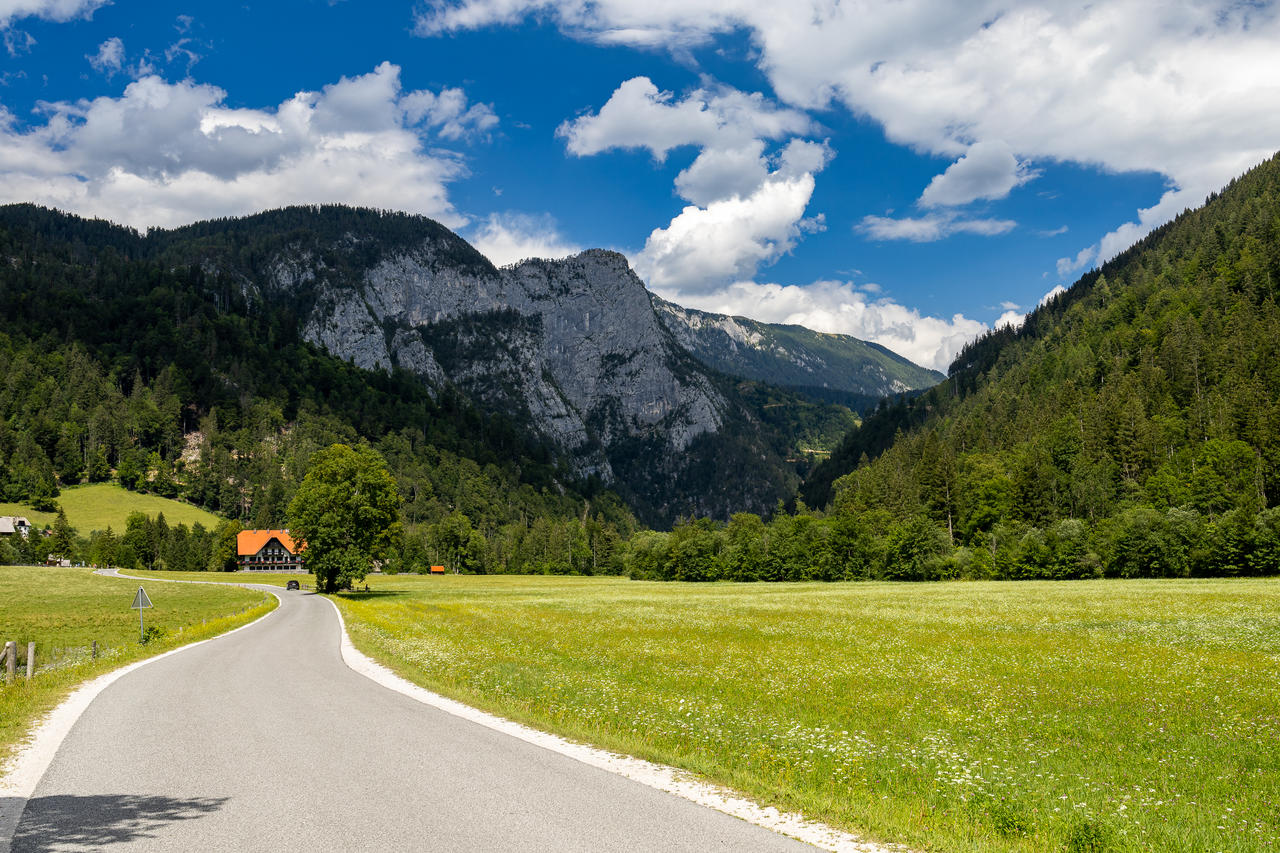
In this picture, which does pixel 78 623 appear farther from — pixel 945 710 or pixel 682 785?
pixel 945 710

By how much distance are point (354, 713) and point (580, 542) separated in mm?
171195

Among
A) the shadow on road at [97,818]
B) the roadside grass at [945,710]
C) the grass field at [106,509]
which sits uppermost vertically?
the grass field at [106,509]

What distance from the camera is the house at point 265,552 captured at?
172 m

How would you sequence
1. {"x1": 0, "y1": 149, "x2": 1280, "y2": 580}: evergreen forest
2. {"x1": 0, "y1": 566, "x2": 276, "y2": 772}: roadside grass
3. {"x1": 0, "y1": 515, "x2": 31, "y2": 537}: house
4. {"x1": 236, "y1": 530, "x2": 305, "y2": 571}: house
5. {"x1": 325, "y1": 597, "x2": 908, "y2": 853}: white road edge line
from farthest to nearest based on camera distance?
{"x1": 236, "y1": 530, "x2": 305, "y2": 571}: house → {"x1": 0, "y1": 515, "x2": 31, "y2": 537}: house → {"x1": 0, "y1": 149, "x2": 1280, "y2": 580}: evergreen forest → {"x1": 0, "y1": 566, "x2": 276, "y2": 772}: roadside grass → {"x1": 325, "y1": 597, "x2": 908, "y2": 853}: white road edge line

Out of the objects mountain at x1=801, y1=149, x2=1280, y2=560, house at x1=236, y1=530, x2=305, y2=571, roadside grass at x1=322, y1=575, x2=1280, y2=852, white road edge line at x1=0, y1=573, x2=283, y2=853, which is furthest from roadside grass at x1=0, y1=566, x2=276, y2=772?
mountain at x1=801, y1=149, x2=1280, y2=560

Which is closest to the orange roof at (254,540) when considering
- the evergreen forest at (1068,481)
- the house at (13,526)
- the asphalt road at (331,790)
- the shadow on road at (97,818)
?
the evergreen forest at (1068,481)

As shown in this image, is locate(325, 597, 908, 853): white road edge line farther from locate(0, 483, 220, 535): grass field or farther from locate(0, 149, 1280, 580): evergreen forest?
locate(0, 483, 220, 535): grass field

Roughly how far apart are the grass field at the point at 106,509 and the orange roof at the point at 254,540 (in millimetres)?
14874

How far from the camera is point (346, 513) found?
3073 inches

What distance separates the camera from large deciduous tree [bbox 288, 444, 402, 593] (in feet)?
254

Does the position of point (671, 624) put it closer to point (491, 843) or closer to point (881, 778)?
point (881, 778)

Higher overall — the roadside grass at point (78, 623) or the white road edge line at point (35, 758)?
the white road edge line at point (35, 758)

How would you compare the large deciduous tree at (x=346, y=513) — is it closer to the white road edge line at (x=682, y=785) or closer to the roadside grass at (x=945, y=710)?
the roadside grass at (x=945, y=710)

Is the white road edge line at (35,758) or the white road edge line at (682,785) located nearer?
the white road edge line at (682,785)
